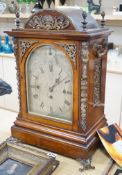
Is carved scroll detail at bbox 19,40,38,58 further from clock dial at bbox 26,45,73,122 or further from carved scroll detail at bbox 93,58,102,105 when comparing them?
carved scroll detail at bbox 93,58,102,105

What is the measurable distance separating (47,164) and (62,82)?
0.80 feet

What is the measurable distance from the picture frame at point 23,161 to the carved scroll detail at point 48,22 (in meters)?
0.37

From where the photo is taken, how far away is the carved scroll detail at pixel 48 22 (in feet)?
2.23

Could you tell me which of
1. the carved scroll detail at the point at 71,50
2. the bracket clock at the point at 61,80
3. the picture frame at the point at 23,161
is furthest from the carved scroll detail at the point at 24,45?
the picture frame at the point at 23,161

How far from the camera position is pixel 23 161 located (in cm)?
71

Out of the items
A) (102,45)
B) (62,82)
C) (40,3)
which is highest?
(40,3)

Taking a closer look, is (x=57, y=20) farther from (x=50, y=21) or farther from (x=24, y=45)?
(x=24, y=45)

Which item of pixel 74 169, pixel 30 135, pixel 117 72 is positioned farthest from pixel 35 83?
pixel 117 72

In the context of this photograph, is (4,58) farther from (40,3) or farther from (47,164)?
(47,164)

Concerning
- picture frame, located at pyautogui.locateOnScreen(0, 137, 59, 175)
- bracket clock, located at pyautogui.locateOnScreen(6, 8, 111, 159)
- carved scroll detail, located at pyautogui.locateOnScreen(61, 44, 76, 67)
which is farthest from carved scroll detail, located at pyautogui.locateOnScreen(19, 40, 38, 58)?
picture frame, located at pyautogui.locateOnScreen(0, 137, 59, 175)

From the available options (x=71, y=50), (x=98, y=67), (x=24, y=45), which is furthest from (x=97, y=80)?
(x=24, y=45)

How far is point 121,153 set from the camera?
0.73 meters

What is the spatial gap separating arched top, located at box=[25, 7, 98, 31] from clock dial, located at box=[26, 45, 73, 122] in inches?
2.5

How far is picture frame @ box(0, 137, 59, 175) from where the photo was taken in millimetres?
661
